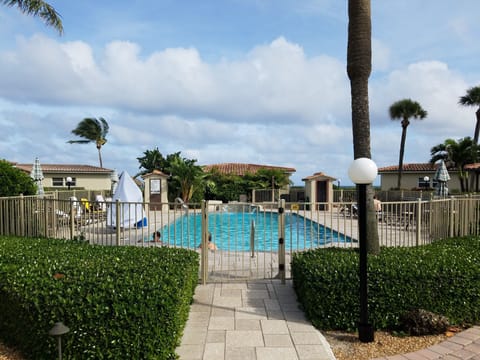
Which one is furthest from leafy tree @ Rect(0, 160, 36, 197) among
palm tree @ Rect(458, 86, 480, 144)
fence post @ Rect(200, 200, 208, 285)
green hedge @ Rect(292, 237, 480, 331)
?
palm tree @ Rect(458, 86, 480, 144)

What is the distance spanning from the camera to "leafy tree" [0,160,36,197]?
33.4 ft

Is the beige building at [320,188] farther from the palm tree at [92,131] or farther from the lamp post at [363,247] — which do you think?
the palm tree at [92,131]

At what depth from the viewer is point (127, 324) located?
3.35 m

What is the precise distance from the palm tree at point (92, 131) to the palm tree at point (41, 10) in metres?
32.7

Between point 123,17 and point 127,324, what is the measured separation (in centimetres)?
700

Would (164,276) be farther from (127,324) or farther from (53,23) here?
(53,23)

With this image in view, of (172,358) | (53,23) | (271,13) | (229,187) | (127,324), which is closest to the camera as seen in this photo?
(127,324)

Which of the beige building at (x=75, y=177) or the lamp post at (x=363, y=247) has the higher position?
the beige building at (x=75, y=177)

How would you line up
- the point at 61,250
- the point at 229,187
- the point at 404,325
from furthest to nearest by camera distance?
1. the point at 229,187
2. the point at 61,250
3. the point at 404,325

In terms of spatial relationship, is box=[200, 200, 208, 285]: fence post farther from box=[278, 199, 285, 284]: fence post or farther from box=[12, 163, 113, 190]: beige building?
box=[12, 163, 113, 190]: beige building

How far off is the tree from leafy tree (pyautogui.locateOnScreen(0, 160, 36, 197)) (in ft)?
32.4

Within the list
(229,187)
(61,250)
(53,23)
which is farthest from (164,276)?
(229,187)

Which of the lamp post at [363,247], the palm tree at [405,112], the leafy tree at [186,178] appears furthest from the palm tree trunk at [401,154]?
the lamp post at [363,247]

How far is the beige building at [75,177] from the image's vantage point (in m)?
32.1
